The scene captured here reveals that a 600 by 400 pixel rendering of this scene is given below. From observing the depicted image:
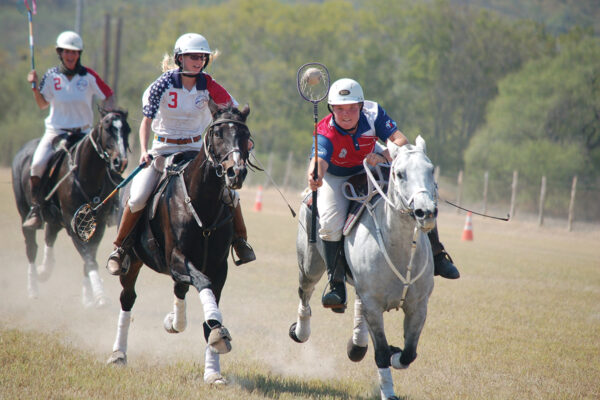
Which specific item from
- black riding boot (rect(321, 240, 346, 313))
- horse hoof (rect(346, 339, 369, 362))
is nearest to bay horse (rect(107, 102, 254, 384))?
black riding boot (rect(321, 240, 346, 313))

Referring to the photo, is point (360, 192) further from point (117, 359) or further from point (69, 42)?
point (69, 42)

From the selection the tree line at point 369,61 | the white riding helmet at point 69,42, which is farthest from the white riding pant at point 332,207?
the tree line at point 369,61

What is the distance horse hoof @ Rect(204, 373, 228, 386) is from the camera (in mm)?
6562

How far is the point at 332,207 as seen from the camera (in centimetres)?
693

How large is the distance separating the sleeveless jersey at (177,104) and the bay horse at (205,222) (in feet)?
1.70

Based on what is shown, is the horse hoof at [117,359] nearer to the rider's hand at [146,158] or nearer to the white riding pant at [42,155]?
the rider's hand at [146,158]

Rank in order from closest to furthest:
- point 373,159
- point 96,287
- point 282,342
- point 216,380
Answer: point 216,380
point 373,159
point 282,342
point 96,287

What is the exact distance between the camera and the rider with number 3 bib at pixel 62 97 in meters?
10.6

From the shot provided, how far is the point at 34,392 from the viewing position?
5.96m

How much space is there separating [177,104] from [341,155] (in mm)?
1849

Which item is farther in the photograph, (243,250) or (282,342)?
(282,342)

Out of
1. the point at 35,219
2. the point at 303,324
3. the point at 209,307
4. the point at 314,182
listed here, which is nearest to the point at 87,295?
the point at 35,219

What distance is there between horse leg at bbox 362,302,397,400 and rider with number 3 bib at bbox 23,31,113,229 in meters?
6.14

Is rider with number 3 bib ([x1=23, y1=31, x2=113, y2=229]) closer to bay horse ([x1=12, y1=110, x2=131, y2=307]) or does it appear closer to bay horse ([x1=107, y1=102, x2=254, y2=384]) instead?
bay horse ([x1=12, y1=110, x2=131, y2=307])
